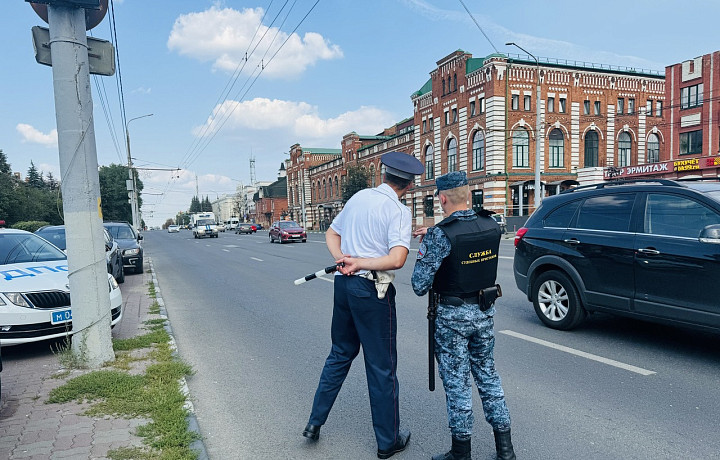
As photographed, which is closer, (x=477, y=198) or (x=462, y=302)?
(x=462, y=302)

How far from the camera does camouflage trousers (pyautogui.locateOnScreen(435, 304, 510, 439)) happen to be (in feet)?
9.94

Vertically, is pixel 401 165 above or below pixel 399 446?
above

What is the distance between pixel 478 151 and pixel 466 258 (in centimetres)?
3808

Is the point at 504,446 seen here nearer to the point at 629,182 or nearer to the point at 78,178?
the point at 629,182

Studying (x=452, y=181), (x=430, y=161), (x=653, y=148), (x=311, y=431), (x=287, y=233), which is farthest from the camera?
(x=430, y=161)

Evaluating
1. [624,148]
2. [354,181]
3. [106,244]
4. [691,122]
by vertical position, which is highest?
[691,122]

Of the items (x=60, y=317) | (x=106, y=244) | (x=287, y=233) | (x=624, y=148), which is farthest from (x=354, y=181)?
(x=60, y=317)

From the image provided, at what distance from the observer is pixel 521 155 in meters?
38.0

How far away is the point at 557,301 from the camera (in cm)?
645

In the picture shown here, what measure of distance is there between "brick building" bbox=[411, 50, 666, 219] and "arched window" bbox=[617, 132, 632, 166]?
0.09 meters

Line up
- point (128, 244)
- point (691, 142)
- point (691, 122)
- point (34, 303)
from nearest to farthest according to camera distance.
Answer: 1. point (34, 303)
2. point (128, 244)
3. point (691, 122)
4. point (691, 142)

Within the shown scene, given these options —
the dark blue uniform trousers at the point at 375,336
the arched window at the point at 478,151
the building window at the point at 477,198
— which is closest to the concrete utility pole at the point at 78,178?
the dark blue uniform trousers at the point at 375,336

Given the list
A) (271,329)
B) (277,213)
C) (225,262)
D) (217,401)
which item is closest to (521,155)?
(225,262)

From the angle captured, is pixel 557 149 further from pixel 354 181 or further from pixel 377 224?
pixel 377 224
